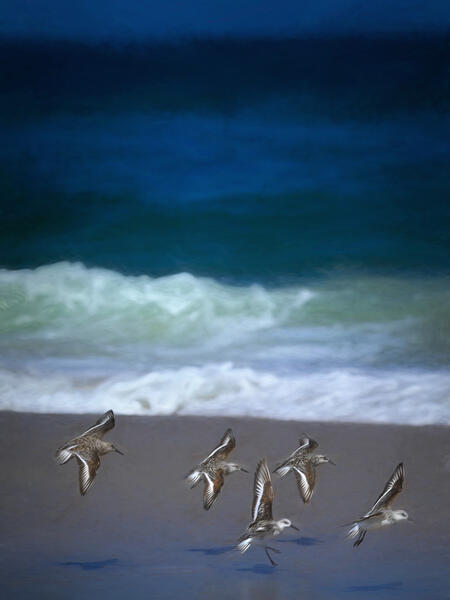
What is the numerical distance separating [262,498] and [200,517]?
0.16m

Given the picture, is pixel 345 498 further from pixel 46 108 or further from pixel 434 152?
pixel 46 108

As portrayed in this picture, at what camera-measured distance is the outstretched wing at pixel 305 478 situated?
270 centimetres

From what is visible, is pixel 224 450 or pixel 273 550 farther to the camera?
pixel 224 450

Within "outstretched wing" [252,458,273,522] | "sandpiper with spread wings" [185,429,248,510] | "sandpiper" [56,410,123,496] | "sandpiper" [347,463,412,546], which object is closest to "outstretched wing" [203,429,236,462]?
"sandpiper with spread wings" [185,429,248,510]

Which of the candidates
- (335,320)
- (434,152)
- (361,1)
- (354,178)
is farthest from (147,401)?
(361,1)

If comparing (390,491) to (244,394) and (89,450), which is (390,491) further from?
(89,450)

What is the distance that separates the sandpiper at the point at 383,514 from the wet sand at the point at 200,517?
0.8 inches

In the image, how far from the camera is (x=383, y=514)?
264cm

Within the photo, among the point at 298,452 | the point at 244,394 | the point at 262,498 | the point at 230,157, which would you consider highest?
the point at 230,157

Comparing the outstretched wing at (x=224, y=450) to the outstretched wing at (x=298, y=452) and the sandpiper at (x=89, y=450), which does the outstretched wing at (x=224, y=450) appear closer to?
the outstretched wing at (x=298, y=452)

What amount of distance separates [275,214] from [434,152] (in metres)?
0.42

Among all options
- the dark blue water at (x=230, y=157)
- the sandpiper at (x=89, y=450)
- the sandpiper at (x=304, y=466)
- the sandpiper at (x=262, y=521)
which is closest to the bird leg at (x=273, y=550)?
the sandpiper at (x=262, y=521)

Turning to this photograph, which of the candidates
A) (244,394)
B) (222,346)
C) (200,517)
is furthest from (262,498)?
(222,346)

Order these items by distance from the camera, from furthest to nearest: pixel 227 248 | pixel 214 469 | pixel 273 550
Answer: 1. pixel 227 248
2. pixel 214 469
3. pixel 273 550
